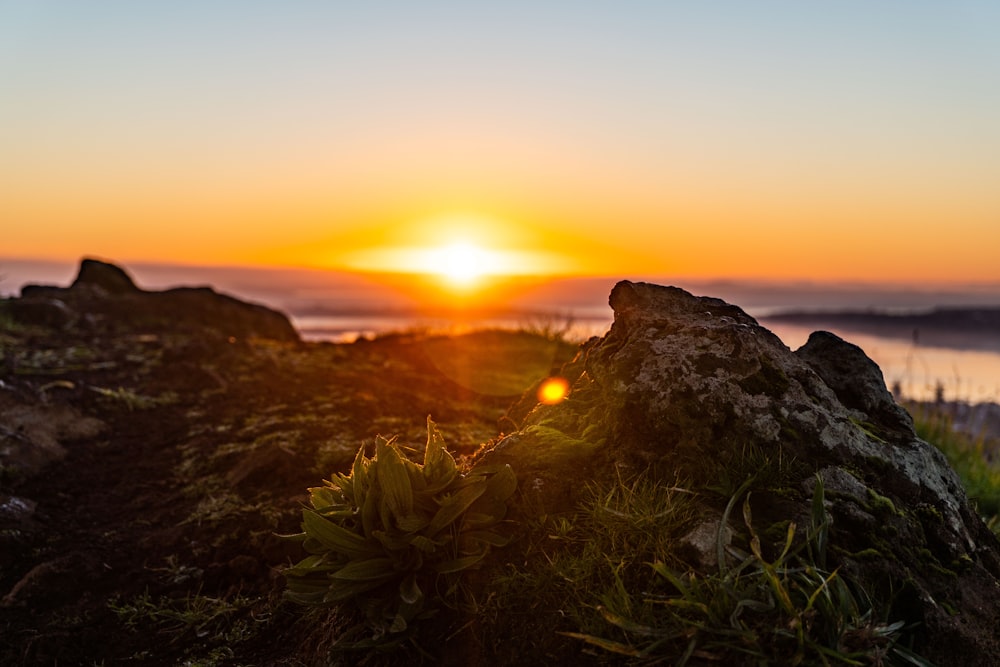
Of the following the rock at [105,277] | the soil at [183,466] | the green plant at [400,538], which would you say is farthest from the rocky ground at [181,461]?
the rock at [105,277]

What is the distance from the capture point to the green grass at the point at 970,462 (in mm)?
8219

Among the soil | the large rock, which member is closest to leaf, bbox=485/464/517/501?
the large rock

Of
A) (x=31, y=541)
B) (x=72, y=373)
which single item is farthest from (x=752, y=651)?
(x=72, y=373)

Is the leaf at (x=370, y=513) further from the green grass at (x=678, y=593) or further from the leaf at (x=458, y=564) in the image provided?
the green grass at (x=678, y=593)

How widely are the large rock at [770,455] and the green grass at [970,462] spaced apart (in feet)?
8.41

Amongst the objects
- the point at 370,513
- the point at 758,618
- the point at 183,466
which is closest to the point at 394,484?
the point at 370,513

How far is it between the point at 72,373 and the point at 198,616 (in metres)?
6.30

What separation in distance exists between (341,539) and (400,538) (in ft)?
0.99

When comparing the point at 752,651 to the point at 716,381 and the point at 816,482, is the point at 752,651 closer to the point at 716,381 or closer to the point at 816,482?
the point at 816,482

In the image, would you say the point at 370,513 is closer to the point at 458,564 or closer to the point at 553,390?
the point at 458,564

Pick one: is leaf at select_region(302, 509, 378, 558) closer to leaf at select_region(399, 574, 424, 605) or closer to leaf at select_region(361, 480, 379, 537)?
leaf at select_region(361, 480, 379, 537)

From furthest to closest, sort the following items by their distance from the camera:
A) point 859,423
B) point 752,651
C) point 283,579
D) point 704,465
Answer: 1. point 283,579
2. point 859,423
3. point 704,465
4. point 752,651

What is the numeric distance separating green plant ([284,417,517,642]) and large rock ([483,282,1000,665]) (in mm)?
326

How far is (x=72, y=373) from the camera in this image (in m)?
10.1
